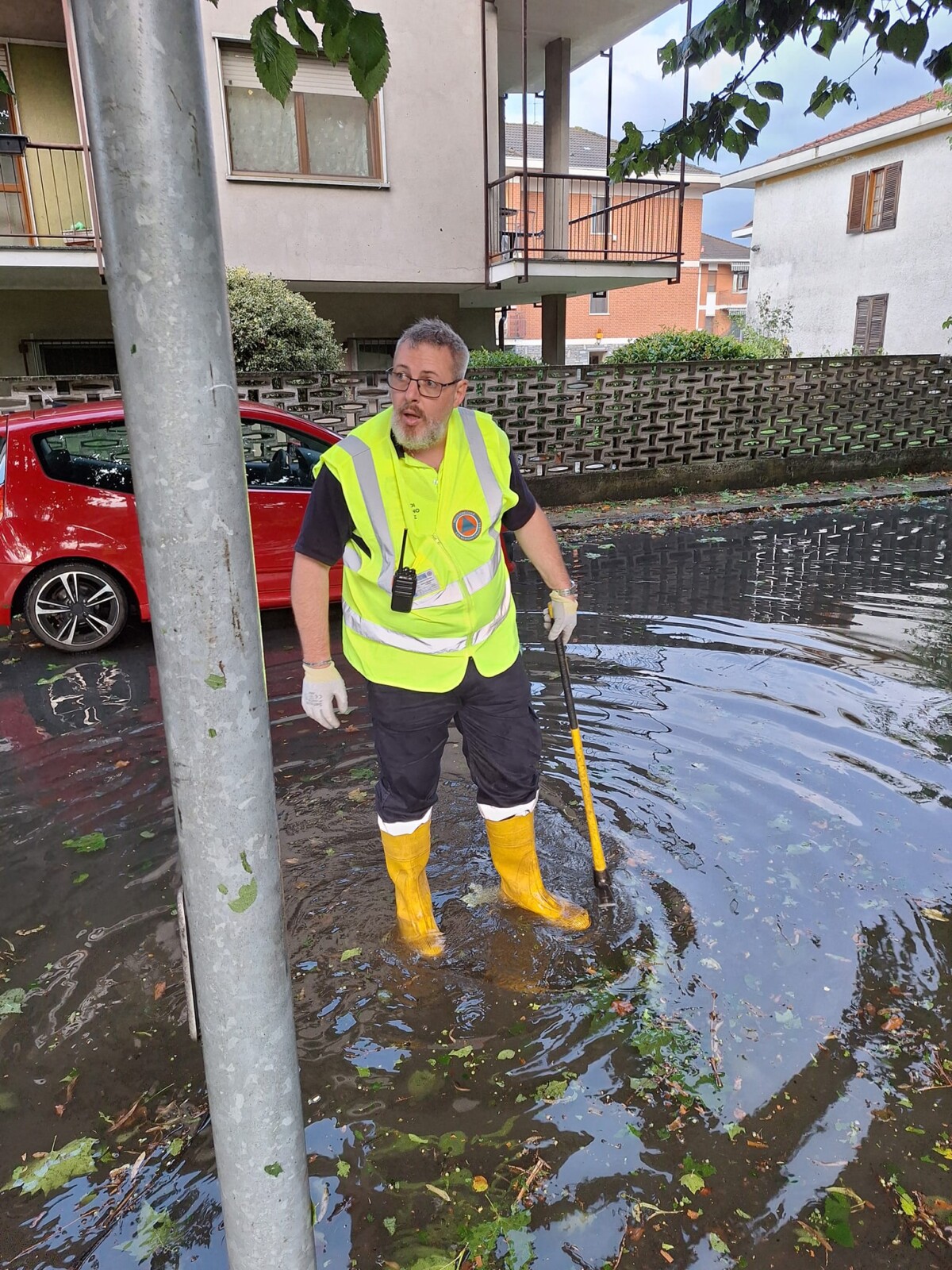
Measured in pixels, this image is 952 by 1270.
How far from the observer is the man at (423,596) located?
2719 mm

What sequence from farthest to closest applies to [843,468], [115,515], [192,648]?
[843,468]
[115,515]
[192,648]

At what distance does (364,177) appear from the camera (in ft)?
43.5

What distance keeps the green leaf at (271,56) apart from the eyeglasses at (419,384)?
813 mm

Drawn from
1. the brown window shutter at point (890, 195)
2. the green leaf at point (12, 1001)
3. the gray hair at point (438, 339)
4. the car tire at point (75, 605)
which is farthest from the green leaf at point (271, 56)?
the brown window shutter at point (890, 195)

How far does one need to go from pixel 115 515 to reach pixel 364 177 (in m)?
9.19

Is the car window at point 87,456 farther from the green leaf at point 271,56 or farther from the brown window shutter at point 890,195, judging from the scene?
the brown window shutter at point 890,195

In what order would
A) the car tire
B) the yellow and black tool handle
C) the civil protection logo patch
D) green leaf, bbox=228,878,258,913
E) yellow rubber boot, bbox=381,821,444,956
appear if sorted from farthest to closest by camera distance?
the car tire
the yellow and black tool handle
yellow rubber boot, bbox=381,821,444,956
the civil protection logo patch
green leaf, bbox=228,878,258,913

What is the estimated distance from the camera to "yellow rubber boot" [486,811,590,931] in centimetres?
322

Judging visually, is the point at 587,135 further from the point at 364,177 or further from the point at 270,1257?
the point at 270,1257

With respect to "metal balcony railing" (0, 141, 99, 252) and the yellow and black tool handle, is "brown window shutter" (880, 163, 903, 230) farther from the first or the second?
the yellow and black tool handle

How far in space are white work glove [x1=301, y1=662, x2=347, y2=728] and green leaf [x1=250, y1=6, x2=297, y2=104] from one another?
1.64 meters

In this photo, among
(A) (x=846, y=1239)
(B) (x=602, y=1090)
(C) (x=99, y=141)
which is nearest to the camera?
(C) (x=99, y=141)

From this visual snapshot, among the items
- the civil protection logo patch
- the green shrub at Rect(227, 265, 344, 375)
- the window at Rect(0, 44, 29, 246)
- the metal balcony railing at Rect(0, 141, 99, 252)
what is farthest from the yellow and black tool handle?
the window at Rect(0, 44, 29, 246)

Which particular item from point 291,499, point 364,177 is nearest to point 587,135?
point 364,177
